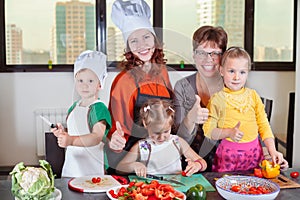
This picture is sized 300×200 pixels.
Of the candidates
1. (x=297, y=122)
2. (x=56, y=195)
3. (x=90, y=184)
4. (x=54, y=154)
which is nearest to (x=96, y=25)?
(x=54, y=154)

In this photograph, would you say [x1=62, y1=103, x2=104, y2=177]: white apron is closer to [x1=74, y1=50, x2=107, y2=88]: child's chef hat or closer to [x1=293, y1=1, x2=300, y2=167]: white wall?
[x1=74, y1=50, x2=107, y2=88]: child's chef hat

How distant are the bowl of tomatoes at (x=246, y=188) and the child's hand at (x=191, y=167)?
178 mm

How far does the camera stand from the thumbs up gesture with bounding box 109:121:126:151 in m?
1.62

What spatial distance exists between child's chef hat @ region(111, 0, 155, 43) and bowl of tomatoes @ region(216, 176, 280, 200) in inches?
25.8

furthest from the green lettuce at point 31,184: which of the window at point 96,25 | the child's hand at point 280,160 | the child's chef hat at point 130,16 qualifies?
the window at point 96,25

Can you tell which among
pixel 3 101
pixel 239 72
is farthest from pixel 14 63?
pixel 239 72

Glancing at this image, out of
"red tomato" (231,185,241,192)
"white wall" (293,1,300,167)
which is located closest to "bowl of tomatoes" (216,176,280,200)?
"red tomato" (231,185,241,192)

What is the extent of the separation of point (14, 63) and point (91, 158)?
199 cm

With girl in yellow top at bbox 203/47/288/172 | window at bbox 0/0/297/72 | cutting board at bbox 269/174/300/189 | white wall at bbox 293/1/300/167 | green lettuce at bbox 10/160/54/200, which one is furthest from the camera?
window at bbox 0/0/297/72

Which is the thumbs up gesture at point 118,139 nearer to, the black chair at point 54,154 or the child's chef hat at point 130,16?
the child's chef hat at point 130,16

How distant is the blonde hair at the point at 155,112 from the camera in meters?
1.66

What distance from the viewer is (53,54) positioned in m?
3.45

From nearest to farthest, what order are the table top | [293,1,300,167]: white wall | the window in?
the table top
[293,1,300,167]: white wall
the window

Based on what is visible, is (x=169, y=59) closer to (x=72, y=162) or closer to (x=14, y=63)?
(x=72, y=162)
